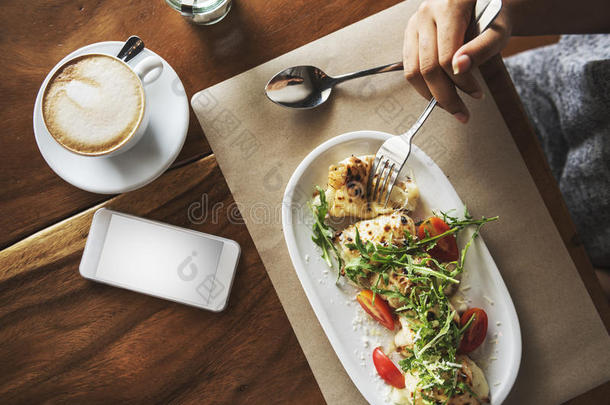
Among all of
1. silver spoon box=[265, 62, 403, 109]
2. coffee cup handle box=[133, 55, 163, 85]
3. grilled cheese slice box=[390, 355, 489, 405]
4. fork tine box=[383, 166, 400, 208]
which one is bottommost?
grilled cheese slice box=[390, 355, 489, 405]

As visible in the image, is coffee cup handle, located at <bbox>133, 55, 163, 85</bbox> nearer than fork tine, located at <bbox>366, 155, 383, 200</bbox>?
Yes

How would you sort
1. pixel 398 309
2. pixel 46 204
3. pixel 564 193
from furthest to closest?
pixel 564 193 → pixel 46 204 → pixel 398 309

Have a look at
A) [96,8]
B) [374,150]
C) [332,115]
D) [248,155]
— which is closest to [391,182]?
[374,150]

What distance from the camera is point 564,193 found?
4.58ft

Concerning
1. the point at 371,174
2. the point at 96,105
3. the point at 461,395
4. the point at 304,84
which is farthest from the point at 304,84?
the point at 461,395

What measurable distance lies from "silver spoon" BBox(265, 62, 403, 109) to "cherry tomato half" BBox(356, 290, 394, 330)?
580 mm

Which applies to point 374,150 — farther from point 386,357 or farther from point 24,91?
point 24,91

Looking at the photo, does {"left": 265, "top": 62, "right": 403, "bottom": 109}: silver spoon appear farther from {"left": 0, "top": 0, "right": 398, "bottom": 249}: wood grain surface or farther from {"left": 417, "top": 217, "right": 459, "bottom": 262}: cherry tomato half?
{"left": 417, "top": 217, "right": 459, "bottom": 262}: cherry tomato half

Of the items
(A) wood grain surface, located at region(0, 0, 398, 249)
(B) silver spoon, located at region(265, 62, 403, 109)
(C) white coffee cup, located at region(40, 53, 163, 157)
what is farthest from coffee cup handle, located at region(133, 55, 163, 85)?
(B) silver spoon, located at region(265, 62, 403, 109)

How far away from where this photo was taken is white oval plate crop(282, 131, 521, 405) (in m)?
1.20

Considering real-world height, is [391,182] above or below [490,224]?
above

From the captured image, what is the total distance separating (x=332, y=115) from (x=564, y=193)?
799 millimetres

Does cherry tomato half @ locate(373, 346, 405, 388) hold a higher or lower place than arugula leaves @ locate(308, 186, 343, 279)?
lower

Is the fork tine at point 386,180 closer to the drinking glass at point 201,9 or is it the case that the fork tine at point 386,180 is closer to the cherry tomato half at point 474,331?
the cherry tomato half at point 474,331
